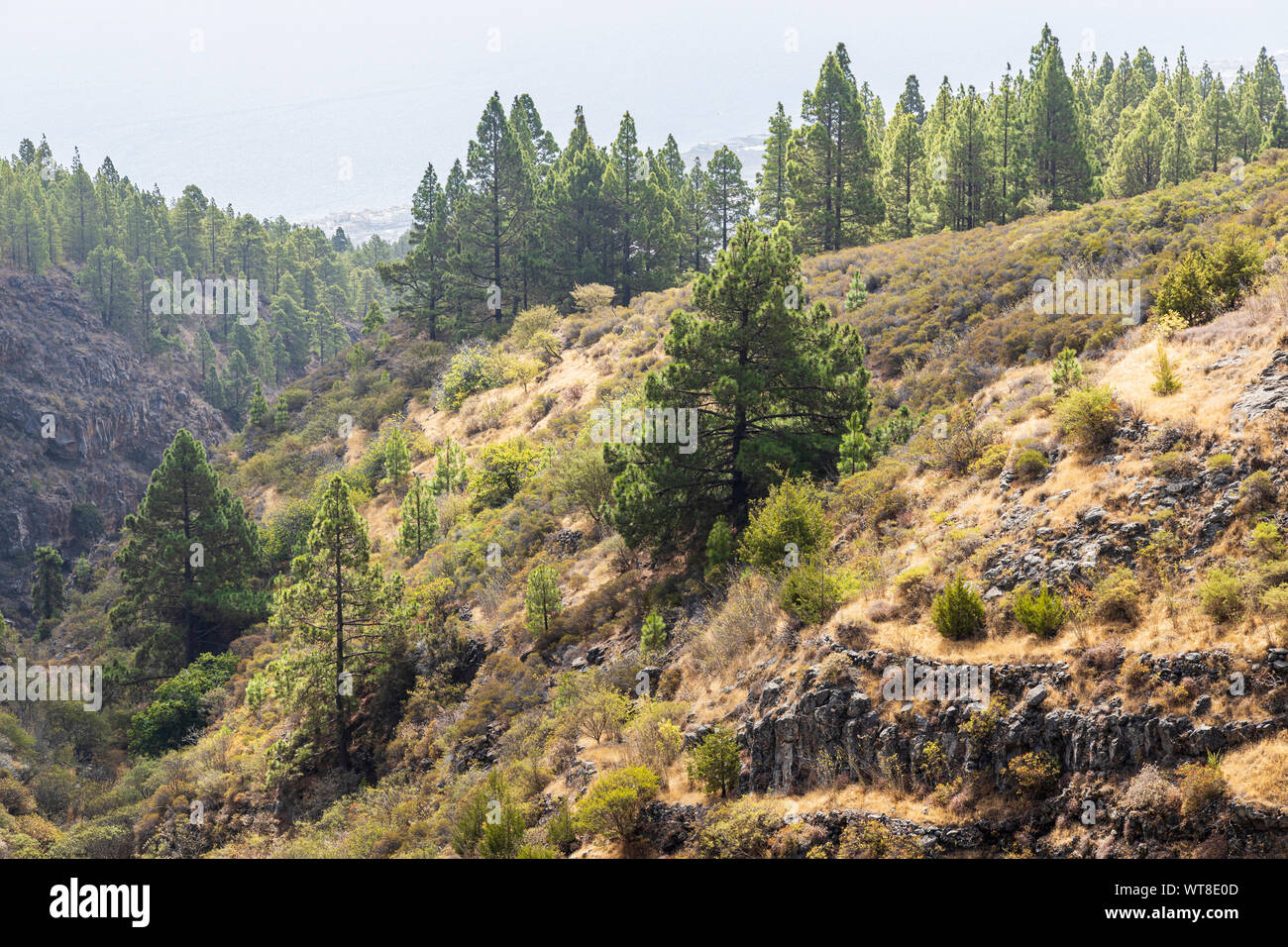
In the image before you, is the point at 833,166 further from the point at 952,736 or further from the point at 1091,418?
the point at 952,736

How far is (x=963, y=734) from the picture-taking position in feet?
33.3

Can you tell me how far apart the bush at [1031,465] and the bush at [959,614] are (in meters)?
3.42

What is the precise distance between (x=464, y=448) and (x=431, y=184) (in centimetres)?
3223

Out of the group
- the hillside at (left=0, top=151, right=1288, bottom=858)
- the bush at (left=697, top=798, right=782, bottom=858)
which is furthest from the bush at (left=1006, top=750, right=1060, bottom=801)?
the bush at (left=697, top=798, right=782, bottom=858)

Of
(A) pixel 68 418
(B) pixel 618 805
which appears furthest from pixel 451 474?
(A) pixel 68 418

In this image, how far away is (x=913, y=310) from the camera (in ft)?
94.2

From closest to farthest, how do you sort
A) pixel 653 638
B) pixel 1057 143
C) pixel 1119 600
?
1. pixel 1119 600
2. pixel 653 638
3. pixel 1057 143

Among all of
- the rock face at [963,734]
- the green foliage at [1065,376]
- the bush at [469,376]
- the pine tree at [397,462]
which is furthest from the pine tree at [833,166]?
the rock face at [963,734]

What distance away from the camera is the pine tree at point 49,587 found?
55656mm

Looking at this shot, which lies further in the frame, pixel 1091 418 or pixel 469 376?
pixel 469 376

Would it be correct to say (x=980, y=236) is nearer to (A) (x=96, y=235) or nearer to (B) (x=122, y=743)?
(B) (x=122, y=743)

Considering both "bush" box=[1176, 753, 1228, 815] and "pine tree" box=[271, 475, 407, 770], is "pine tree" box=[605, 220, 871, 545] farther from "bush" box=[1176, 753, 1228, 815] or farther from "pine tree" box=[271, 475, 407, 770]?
"bush" box=[1176, 753, 1228, 815]

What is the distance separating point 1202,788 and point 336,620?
65.7 ft
